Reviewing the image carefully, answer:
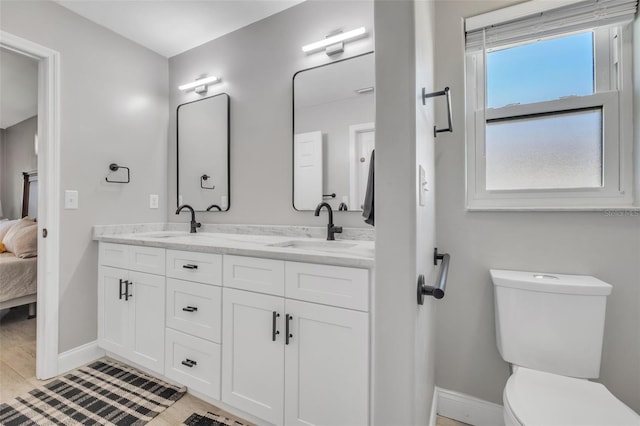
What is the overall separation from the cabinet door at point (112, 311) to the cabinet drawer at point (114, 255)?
0.04m

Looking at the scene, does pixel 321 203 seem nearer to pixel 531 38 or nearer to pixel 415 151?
pixel 415 151

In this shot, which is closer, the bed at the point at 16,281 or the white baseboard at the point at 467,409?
the white baseboard at the point at 467,409

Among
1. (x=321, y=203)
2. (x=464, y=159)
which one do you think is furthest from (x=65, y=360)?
(x=464, y=159)

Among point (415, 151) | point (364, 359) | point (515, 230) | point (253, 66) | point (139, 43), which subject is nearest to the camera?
point (415, 151)

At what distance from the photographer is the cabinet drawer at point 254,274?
49.5 inches

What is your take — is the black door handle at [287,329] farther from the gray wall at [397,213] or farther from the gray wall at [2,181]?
the gray wall at [2,181]

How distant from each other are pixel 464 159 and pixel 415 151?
0.74 metres

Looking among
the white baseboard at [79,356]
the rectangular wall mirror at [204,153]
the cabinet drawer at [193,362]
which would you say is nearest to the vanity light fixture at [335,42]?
the rectangular wall mirror at [204,153]

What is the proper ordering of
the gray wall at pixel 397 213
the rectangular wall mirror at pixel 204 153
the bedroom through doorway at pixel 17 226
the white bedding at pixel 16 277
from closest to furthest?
the gray wall at pixel 397 213
the bedroom through doorway at pixel 17 226
the rectangular wall mirror at pixel 204 153
the white bedding at pixel 16 277

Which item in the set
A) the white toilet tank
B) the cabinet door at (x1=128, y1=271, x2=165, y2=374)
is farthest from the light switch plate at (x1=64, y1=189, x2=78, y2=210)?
the white toilet tank

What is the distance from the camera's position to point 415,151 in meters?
0.83

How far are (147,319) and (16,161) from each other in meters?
4.56

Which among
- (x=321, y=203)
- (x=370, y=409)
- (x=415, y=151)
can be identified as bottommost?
(x=370, y=409)

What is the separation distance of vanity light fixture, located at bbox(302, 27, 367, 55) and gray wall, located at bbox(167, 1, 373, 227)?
0.04 metres
